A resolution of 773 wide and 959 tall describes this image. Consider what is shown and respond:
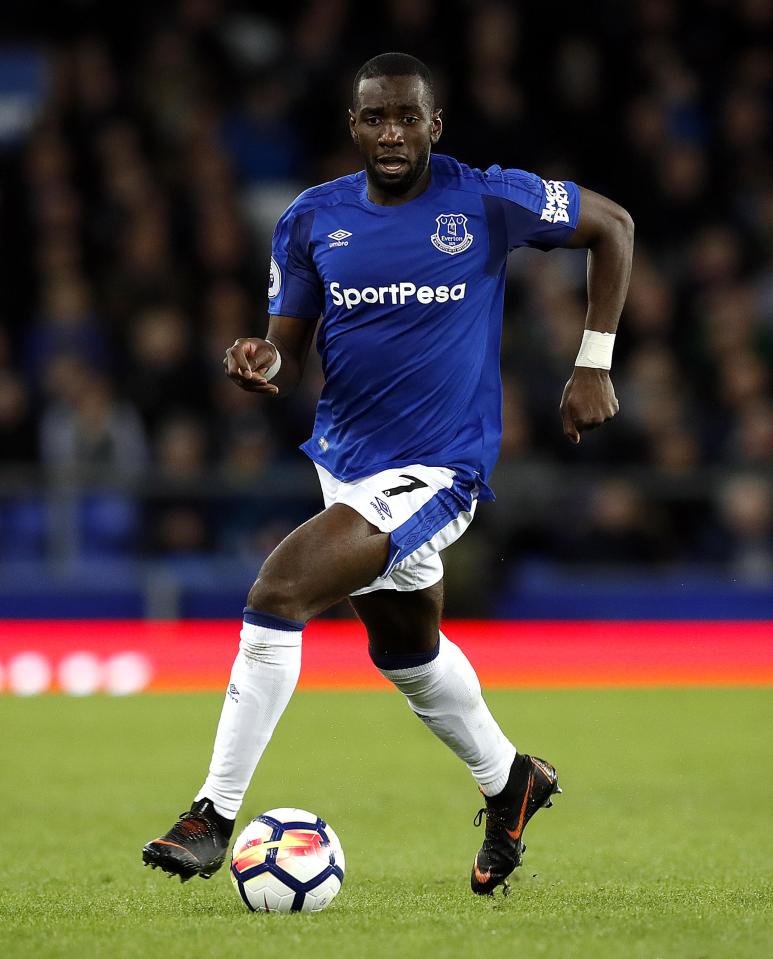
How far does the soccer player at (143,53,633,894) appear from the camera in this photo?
15.7ft

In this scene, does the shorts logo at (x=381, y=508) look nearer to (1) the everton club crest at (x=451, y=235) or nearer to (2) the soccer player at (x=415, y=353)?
(2) the soccer player at (x=415, y=353)

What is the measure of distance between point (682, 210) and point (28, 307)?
515 cm

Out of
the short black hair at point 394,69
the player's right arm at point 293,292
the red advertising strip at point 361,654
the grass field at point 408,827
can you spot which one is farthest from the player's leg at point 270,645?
the red advertising strip at point 361,654

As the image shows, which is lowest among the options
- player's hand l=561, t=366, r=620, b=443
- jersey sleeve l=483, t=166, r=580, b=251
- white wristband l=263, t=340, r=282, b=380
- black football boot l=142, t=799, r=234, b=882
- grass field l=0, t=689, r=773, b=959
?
grass field l=0, t=689, r=773, b=959

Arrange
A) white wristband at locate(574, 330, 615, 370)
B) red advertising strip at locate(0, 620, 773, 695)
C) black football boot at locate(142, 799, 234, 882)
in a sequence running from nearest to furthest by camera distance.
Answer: black football boot at locate(142, 799, 234, 882), white wristband at locate(574, 330, 615, 370), red advertising strip at locate(0, 620, 773, 695)

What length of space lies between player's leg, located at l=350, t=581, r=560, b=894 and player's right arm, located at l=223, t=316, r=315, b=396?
68 centimetres

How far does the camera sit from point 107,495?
11.5 metres

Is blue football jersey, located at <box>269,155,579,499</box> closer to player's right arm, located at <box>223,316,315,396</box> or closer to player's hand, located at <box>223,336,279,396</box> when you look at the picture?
player's right arm, located at <box>223,316,315,396</box>

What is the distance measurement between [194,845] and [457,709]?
3.28 ft

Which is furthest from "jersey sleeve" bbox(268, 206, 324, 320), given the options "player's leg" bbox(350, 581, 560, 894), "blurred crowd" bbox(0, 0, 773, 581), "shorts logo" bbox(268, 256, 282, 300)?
"blurred crowd" bbox(0, 0, 773, 581)

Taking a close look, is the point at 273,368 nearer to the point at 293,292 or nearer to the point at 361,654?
the point at 293,292

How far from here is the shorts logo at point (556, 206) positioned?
4.98 meters

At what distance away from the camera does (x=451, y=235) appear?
16.3 ft

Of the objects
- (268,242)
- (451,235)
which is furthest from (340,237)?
(268,242)
